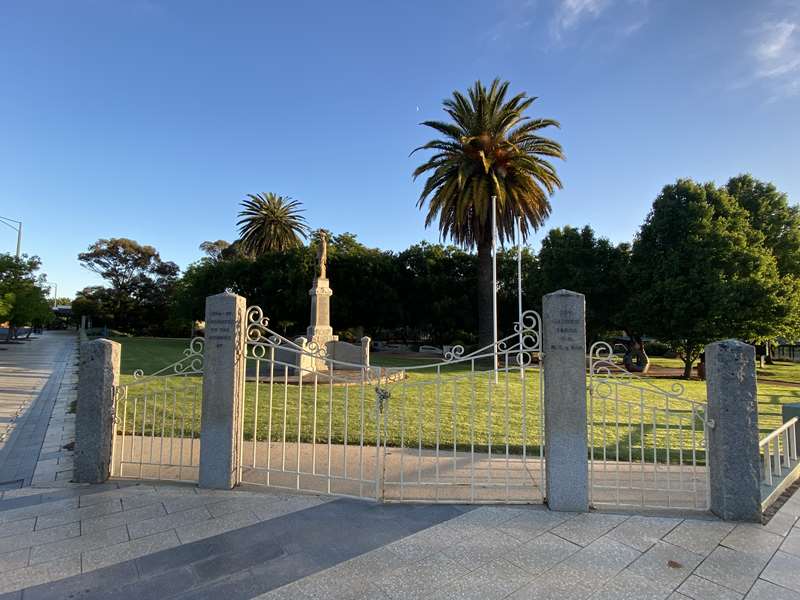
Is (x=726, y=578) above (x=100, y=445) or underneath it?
underneath

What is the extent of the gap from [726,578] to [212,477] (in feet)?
15.7

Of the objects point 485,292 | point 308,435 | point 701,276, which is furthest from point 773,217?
point 308,435

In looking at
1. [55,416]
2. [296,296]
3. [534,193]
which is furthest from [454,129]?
[55,416]

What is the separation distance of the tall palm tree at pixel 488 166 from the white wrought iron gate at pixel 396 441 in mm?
12842

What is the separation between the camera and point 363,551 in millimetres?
3514

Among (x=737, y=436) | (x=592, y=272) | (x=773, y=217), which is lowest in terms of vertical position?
(x=737, y=436)

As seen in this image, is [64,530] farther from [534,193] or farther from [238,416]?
[534,193]


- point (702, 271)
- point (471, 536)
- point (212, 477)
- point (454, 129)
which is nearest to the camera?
point (471, 536)

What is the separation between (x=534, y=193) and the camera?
22.6 meters

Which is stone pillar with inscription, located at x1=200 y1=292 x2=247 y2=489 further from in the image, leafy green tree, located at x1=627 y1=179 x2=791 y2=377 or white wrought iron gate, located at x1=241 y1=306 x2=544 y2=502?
leafy green tree, located at x1=627 y1=179 x2=791 y2=377

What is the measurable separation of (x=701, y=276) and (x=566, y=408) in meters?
20.3

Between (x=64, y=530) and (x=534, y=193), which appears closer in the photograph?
(x=64, y=530)

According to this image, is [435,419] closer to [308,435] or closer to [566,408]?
[308,435]

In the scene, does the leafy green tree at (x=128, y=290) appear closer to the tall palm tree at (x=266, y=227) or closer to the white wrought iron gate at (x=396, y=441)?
the tall palm tree at (x=266, y=227)
